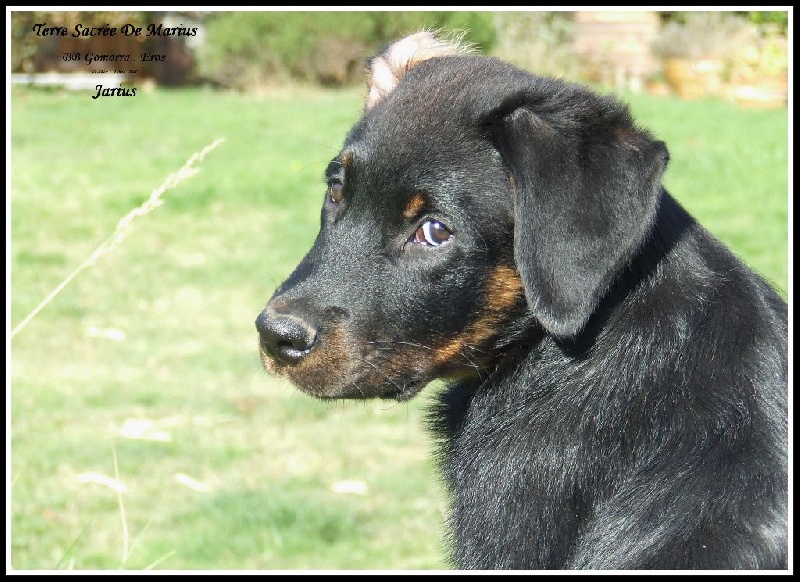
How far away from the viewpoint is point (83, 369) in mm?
9789

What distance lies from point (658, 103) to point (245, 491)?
1222 cm

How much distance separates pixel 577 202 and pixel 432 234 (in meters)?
0.51

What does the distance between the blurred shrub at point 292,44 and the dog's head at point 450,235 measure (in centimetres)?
1676

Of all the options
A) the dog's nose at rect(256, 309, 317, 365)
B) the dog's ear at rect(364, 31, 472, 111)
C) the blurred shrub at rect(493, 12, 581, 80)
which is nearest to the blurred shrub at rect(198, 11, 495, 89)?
the blurred shrub at rect(493, 12, 581, 80)

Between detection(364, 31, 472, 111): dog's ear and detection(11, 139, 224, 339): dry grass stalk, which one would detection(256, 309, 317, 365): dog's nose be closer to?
detection(11, 139, 224, 339): dry grass stalk

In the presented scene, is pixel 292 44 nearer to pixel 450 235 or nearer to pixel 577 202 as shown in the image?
pixel 450 235

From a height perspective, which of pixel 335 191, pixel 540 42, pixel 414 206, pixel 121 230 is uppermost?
pixel 414 206

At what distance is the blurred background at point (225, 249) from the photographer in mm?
6664

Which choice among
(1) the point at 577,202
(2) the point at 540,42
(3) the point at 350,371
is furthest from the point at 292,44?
(1) the point at 577,202

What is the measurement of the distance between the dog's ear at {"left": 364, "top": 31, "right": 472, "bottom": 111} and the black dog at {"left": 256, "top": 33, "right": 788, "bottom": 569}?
1.50 feet

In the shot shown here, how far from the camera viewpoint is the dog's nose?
3301 millimetres

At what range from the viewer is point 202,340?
415 inches

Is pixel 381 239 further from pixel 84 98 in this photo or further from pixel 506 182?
pixel 84 98

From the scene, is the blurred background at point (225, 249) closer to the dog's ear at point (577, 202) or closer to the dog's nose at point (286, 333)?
the dog's nose at point (286, 333)
